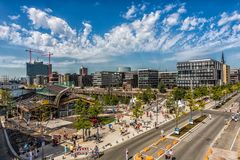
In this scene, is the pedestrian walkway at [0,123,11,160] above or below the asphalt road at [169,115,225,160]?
below

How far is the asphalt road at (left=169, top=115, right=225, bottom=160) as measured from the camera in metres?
33.3

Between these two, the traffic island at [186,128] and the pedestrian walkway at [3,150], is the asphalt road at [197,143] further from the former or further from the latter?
the pedestrian walkway at [3,150]

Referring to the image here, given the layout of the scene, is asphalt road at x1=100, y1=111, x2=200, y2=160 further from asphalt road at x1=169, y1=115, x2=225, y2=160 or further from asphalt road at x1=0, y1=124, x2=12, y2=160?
asphalt road at x1=0, y1=124, x2=12, y2=160

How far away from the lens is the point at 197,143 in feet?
129

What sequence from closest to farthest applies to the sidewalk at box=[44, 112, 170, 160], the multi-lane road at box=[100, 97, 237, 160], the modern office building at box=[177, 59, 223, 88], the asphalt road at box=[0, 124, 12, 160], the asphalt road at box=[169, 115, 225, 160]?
the asphalt road at box=[169, 115, 225, 160]
the multi-lane road at box=[100, 97, 237, 160]
the asphalt road at box=[0, 124, 12, 160]
the sidewalk at box=[44, 112, 170, 160]
the modern office building at box=[177, 59, 223, 88]

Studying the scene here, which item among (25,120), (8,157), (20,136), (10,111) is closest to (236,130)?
(8,157)

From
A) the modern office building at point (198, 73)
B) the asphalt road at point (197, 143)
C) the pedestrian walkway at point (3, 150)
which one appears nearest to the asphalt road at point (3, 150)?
the pedestrian walkway at point (3, 150)

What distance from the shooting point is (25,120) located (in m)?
67.9

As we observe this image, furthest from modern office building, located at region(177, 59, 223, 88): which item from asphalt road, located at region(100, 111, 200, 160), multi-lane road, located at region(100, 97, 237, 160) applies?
asphalt road, located at region(100, 111, 200, 160)

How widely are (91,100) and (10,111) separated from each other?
34.3 m

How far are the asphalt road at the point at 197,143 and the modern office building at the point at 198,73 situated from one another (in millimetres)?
120663

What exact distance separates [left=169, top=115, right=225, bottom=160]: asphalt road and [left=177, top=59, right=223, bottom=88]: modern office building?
396 ft

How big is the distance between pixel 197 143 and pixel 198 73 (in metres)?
141

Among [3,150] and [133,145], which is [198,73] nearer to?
[133,145]
